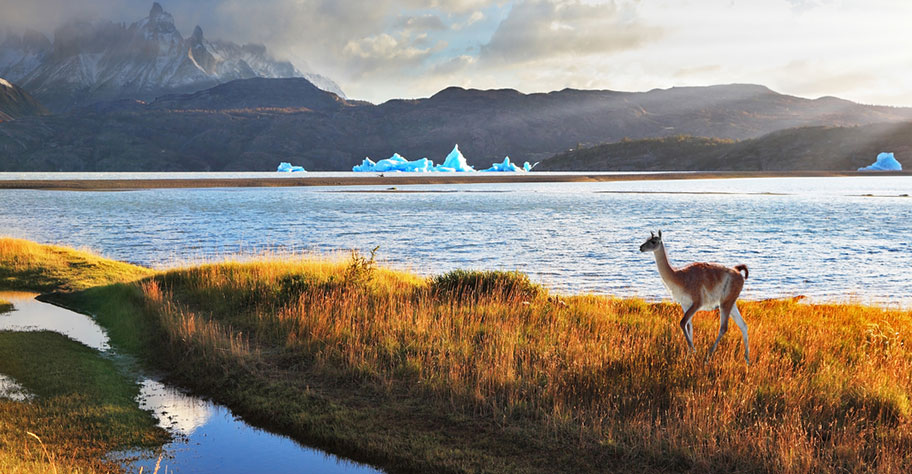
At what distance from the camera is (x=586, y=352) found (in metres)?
10.6

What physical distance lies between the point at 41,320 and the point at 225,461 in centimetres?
1011

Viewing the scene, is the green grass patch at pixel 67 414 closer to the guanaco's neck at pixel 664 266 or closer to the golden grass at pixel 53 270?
the guanaco's neck at pixel 664 266

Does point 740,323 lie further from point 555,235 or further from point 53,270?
point 555,235

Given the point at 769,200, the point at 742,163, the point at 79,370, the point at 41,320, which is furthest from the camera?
the point at 742,163

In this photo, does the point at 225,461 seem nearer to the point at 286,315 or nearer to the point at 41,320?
the point at 286,315

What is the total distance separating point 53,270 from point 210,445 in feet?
54.1

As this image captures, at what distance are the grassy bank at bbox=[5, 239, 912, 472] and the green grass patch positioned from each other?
50.2 inches

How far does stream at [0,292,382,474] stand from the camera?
8.17 metres

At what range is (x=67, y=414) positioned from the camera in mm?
9180

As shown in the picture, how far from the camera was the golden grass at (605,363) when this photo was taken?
309 inches

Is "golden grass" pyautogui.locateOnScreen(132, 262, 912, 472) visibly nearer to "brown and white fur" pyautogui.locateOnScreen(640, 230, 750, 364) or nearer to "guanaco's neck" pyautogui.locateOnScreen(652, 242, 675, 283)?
"brown and white fur" pyautogui.locateOnScreen(640, 230, 750, 364)

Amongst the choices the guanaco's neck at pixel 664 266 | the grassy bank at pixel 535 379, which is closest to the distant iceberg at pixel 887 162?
the grassy bank at pixel 535 379

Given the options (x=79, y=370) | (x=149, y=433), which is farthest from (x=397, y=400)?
(x=79, y=370)

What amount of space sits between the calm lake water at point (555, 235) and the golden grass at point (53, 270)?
4408 millimetres
